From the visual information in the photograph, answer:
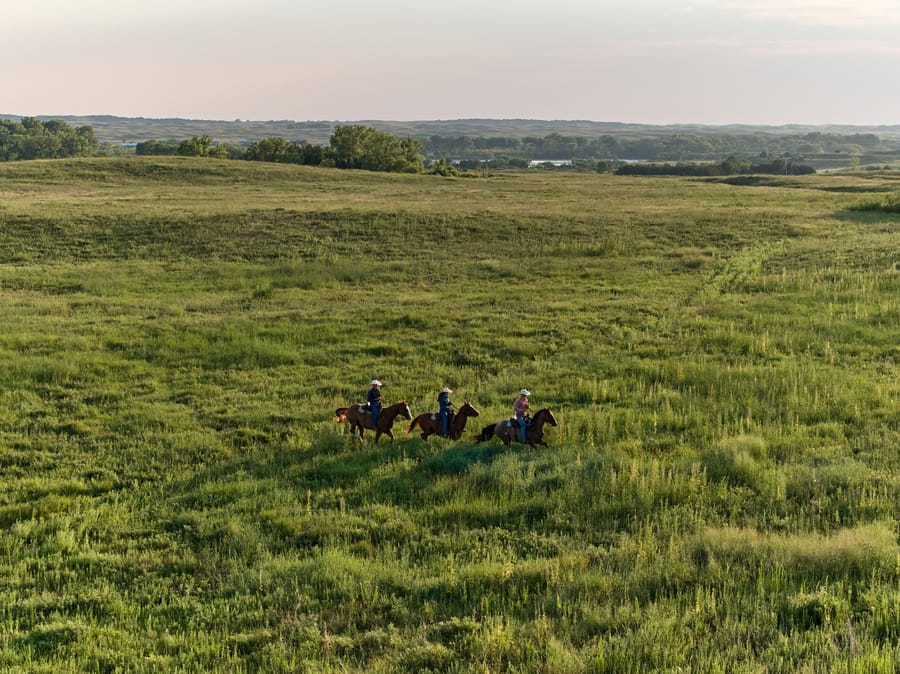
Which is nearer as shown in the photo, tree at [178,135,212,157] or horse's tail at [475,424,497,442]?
horse's tail at [475,424,497,442]

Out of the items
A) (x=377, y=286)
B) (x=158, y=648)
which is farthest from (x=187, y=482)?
(x=377, y=286)

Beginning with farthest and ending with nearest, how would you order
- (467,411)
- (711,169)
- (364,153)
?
1. (711,169)
2. (364,153)
3. (467,411)

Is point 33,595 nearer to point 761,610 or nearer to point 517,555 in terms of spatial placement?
point 517,555

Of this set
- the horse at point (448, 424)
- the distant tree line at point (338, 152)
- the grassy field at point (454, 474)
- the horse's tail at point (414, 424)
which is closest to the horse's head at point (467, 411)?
the horse at point (448, 424)

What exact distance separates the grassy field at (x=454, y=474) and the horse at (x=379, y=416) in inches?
11.3

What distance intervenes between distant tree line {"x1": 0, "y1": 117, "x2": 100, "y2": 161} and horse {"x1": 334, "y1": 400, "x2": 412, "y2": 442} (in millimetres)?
121583

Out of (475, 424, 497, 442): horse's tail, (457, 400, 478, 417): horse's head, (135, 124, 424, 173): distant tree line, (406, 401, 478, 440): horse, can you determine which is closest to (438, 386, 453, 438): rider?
(406, 401, 478, 440): horse

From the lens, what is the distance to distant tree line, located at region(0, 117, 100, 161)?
122m

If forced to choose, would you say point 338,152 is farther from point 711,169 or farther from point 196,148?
point 711,169

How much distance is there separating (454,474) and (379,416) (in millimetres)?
2020

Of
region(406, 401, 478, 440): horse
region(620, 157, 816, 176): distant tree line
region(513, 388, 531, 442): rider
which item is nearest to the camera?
region(513, 388, 531, 442): rider

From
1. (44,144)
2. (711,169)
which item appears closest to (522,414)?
(711,169)

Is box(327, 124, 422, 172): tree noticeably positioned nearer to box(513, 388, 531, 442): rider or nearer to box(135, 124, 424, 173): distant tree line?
box(135, 124, 424, 173): distant tree line

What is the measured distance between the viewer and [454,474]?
10656 mm
